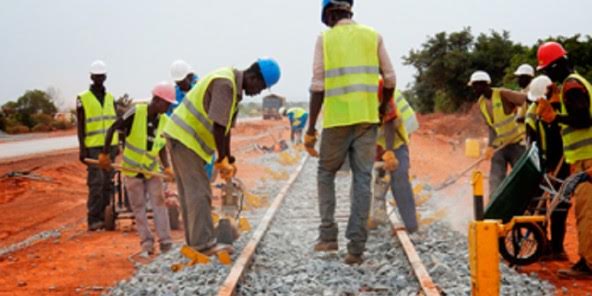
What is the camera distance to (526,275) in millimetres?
4930

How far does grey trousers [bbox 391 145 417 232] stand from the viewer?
6469 mm

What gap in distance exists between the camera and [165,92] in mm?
6113

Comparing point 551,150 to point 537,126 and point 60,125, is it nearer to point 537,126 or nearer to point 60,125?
point 537,126

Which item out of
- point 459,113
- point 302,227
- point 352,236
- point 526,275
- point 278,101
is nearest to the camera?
point 526,275

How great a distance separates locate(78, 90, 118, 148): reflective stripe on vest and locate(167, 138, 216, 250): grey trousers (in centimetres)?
247

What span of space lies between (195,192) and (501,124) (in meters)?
3.79

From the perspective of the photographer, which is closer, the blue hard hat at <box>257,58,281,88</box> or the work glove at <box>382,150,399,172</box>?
the blue hard hat at <box>257,58,281,88</box>

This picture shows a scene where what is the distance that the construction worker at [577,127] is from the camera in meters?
4.89

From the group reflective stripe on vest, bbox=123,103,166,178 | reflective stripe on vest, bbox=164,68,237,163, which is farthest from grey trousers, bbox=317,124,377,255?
reflective stripe on vest, bbox=123,103,166,178

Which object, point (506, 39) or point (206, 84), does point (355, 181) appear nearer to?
point (206, 84)

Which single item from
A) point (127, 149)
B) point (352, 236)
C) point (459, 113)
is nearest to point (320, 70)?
point (352, 236)

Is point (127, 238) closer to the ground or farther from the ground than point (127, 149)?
closer to the ground

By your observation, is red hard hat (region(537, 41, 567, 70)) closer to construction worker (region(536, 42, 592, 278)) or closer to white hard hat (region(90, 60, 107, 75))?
construction worker (region(536, 42, 592, 278))

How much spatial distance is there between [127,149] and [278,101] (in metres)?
73.7
